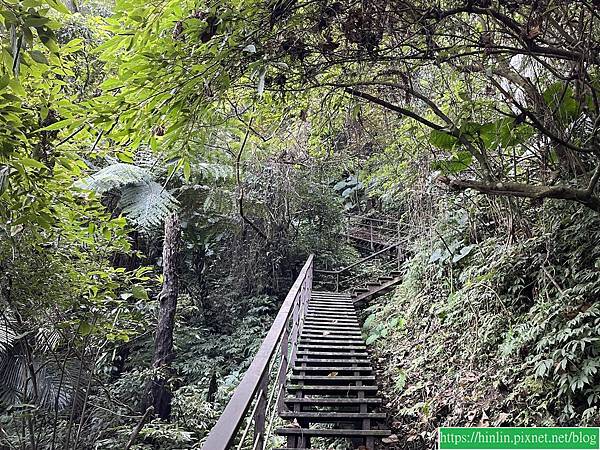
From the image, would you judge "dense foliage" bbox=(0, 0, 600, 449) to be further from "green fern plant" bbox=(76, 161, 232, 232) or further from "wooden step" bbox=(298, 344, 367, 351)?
"wooden step" bbox=(298, 344, 367, 351)

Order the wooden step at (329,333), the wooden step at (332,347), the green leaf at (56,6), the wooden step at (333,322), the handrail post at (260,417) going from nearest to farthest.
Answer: the green leaf at (56,6) → the handrail post at (260,417) → the wooden step at (332,347) → the wooden step at (329,333) → the wooden step at (333,322)

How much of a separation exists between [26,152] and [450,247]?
183 inches

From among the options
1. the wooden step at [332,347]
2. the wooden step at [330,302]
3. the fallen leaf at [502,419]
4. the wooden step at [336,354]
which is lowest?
the fallen leaf at [502,419]

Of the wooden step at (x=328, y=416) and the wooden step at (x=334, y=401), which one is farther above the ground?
the wooden step at (x=334, y=401)

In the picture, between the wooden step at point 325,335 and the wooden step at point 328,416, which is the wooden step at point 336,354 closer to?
the wooden step at point 325,335

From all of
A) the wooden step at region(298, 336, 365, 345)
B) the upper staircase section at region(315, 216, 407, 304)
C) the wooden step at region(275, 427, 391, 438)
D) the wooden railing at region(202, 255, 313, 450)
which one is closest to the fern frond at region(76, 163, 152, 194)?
the wooden railing at region(202, 255, 313, 450)

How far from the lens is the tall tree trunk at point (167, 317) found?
17.9ft

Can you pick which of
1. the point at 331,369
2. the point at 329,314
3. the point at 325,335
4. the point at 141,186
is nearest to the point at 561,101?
the point at 331,369

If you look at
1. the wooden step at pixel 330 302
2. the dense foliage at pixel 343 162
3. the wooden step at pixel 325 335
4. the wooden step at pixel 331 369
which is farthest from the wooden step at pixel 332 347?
the wooden step at pixel 330 302

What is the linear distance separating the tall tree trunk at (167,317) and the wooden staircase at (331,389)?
5.92 feet

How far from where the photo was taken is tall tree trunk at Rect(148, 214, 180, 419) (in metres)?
5.47

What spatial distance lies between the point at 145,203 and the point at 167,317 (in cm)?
180

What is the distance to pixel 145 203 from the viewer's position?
4656 millimetres

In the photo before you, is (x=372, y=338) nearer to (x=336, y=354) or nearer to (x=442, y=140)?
(x=336, y=354)
